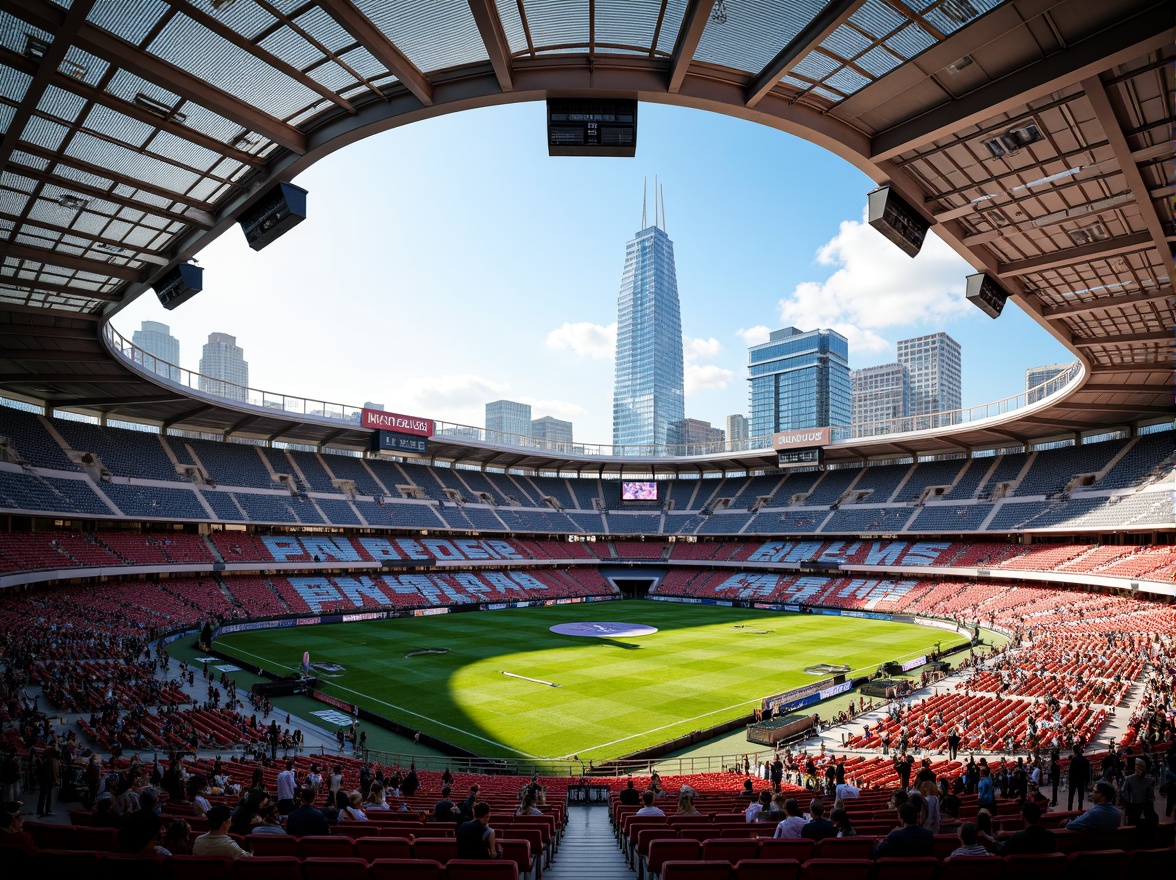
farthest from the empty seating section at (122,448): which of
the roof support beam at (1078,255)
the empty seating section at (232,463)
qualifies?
the roof support beam at (1078,255)

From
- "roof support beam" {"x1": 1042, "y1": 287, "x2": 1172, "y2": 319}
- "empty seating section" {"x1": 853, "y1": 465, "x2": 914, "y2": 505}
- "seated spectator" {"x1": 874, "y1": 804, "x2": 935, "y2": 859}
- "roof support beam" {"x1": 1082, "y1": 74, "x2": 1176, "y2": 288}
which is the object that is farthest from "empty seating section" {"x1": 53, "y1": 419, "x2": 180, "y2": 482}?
"empty seating section" {"x1": 853, "y1": 465, "x2": 914, "y2": 505}

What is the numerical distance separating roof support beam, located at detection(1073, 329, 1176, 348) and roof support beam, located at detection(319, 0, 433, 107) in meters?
27.2

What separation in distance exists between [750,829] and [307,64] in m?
14.0

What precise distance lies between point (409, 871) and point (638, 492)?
74.9 meters

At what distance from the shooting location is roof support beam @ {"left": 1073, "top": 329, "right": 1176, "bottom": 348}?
82.6 feet

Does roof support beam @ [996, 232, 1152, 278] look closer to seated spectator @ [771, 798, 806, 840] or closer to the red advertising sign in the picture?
seated spectator @ [771, 798, 806, 840]

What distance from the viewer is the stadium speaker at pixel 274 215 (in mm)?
13250

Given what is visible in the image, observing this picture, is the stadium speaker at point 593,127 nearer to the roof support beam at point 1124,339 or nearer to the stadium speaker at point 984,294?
the stadium speaker at point 984,294

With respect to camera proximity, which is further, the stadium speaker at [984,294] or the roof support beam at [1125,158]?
the stadium speaker at [984,294]

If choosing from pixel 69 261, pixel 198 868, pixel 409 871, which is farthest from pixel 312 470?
pixel 409 871

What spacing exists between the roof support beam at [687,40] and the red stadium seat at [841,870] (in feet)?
33.6

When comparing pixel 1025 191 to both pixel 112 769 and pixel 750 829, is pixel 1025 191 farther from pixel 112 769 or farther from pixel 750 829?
pixel 112 769

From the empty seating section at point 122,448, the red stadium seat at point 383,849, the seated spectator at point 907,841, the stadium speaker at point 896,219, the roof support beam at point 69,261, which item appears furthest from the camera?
the empty seating section at point 122,448

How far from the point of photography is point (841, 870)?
Answer: 566 centimetres
